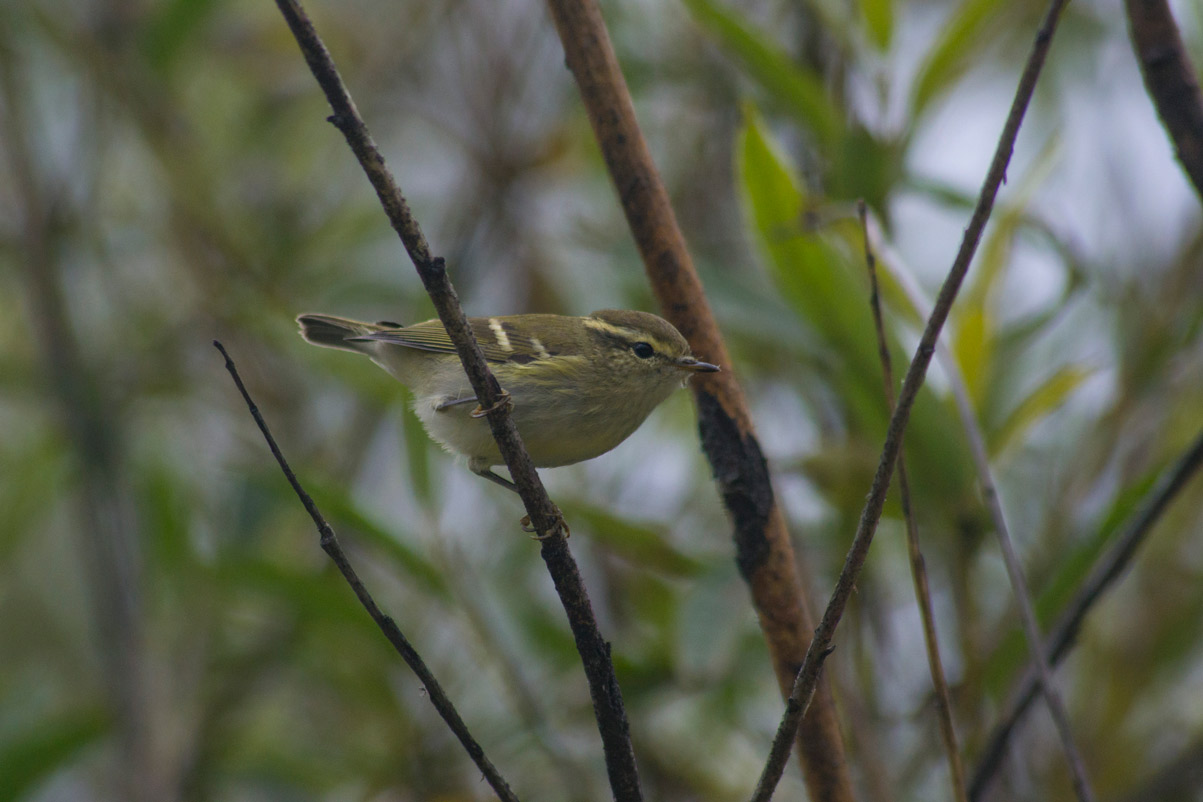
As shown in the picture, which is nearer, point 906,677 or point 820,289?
point 820,289

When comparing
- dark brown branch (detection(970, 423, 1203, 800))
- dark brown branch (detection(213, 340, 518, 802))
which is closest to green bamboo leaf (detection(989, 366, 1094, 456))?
dark brown branch (detection(970, 423, 1203, 800))

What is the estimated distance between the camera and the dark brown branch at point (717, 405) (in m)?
1.76

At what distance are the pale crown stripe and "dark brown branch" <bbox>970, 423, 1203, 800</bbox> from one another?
1451 millimetres

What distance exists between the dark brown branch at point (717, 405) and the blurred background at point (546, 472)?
39 cm

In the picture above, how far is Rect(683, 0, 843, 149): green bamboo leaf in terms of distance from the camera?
8.56ft

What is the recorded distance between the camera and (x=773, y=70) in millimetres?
2684

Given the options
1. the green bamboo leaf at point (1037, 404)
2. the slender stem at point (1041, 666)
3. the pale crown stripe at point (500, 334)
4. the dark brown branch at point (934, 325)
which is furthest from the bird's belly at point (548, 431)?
the dark brown branch at point (934, 325)

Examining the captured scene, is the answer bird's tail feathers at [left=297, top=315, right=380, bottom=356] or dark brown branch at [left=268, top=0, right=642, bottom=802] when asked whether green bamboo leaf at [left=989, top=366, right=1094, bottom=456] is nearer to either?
dark brown branch at [left=268, top=0, right=642, bottom=802]

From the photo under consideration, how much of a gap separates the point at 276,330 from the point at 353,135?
80.2 inches

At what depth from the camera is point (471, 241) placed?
3732 millimetres

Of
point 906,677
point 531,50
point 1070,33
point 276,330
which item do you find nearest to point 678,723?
point 906,677

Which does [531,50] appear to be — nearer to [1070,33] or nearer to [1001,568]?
[1070,33]

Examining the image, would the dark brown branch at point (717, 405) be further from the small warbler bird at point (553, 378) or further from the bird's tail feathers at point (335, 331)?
the bird's tail feathers at point (335, 331)

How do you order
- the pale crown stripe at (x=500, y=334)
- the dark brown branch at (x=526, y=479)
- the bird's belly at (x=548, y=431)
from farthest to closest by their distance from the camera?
the pale crown stripe at (x=500, y=334), the bird's belly at (x=548, y=431), the dark brown branch at (x=526, y=479)
